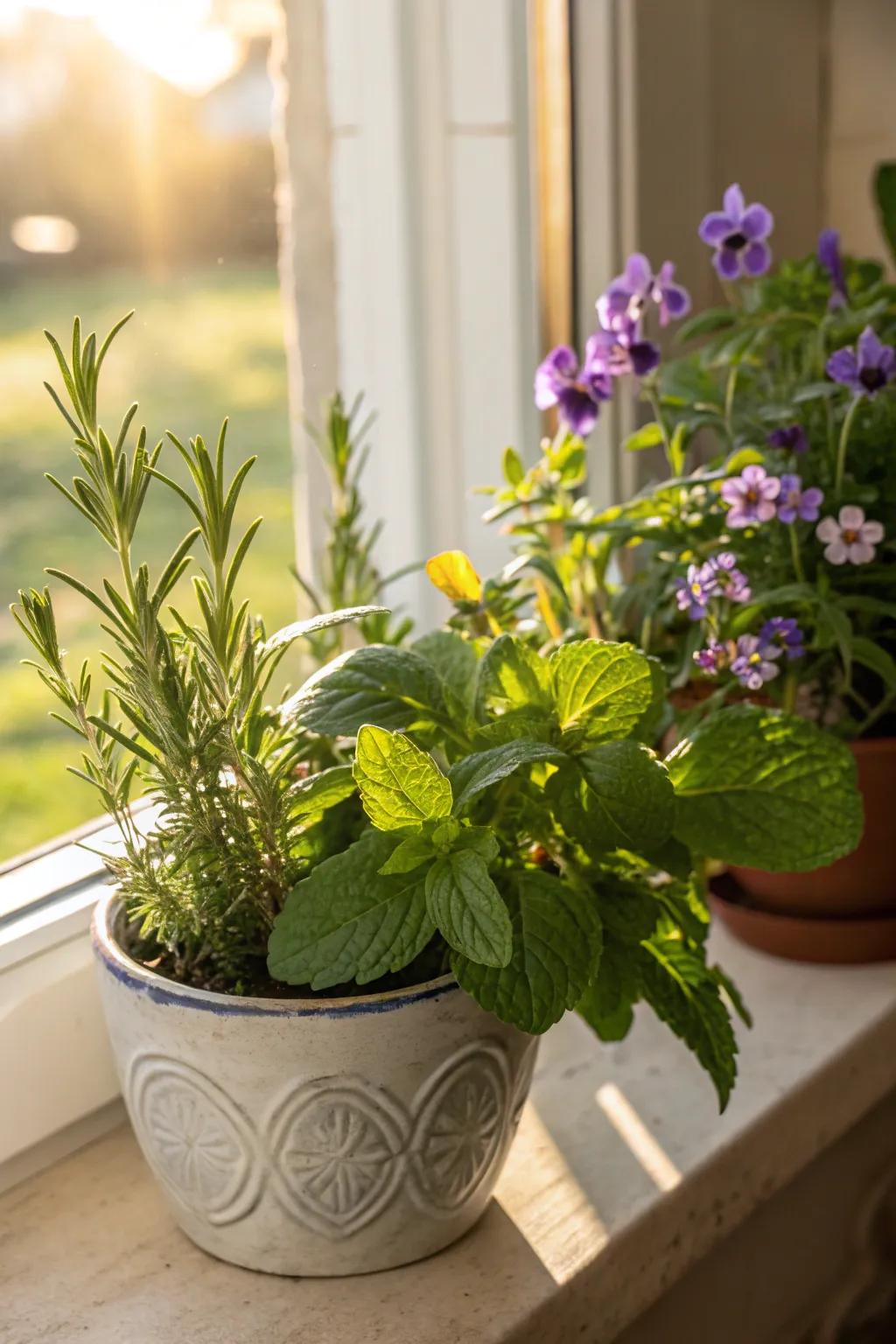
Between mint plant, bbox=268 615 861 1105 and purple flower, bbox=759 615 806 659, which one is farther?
purple flower, bbox=759 615 806 659

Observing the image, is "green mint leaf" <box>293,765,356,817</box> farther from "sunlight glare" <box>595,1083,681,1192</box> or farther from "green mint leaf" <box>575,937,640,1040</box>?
"sunlight glare" <box>595,1083,681,1192</box>

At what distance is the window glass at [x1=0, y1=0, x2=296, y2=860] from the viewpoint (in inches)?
34.1

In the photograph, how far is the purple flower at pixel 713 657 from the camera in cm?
72

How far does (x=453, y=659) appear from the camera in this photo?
677 mm

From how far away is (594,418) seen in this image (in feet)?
2.64

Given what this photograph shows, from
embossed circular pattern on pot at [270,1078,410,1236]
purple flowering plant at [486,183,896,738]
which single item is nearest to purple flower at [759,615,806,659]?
purple flowering plant at [486,183,896,738]

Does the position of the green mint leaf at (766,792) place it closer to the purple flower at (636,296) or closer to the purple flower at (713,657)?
the purple flower at (713,657)

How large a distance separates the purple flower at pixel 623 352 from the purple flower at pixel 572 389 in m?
0.01

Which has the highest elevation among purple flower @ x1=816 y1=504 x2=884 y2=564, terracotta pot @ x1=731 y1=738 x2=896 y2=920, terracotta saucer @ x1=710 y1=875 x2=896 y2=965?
purple flower @ x1=816 y1=504 x2=884 y2=564

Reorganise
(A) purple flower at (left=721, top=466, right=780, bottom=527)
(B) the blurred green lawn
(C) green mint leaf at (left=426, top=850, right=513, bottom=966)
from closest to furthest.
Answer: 1. (C) green mint leaf at (left=426, top=850, right=513, bottom=966)
2. (A) purple flower at (left=721, top=466, right=780, bottom=527)
3. (B) the blurred green lawn

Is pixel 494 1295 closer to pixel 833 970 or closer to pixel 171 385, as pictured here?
pixel 833 970

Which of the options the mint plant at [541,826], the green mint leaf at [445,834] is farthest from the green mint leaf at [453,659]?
the green mint leaf at [445,834]

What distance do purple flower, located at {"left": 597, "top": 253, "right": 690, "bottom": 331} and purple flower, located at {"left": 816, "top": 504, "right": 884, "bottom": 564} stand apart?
16cm

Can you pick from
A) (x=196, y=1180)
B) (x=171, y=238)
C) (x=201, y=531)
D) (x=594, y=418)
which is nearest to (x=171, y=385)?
(x=171, y=238)
